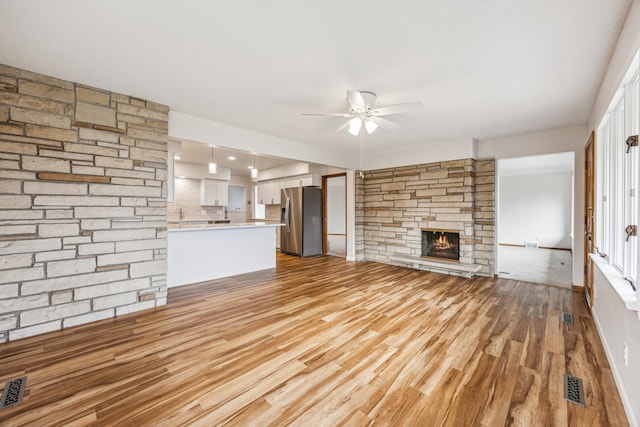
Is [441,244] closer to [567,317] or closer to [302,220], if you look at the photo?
[567,317]

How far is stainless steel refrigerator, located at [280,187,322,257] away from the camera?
6.86m

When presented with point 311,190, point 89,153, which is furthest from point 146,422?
point 311,190

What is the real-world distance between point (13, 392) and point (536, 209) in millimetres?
11428

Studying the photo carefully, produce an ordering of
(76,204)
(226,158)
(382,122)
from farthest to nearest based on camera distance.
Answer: (226,158) < (382,122) < (76,204)

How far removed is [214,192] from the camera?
8.05 meters

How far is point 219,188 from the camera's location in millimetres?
8156

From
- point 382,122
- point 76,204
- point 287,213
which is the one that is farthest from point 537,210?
point 76,204

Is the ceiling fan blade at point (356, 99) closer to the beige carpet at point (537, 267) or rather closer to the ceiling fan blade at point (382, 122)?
the ceiling fan blade at point (382, 122)

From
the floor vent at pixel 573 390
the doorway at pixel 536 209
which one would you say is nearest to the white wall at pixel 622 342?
the floor vent at pixel 573 390

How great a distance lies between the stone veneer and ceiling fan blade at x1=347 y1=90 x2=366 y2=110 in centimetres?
306

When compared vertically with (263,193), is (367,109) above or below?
above

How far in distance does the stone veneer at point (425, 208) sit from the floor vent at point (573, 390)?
3.13 m

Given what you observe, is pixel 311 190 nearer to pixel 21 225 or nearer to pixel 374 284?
pixel 374 284

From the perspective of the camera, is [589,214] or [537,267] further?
[537,267]
